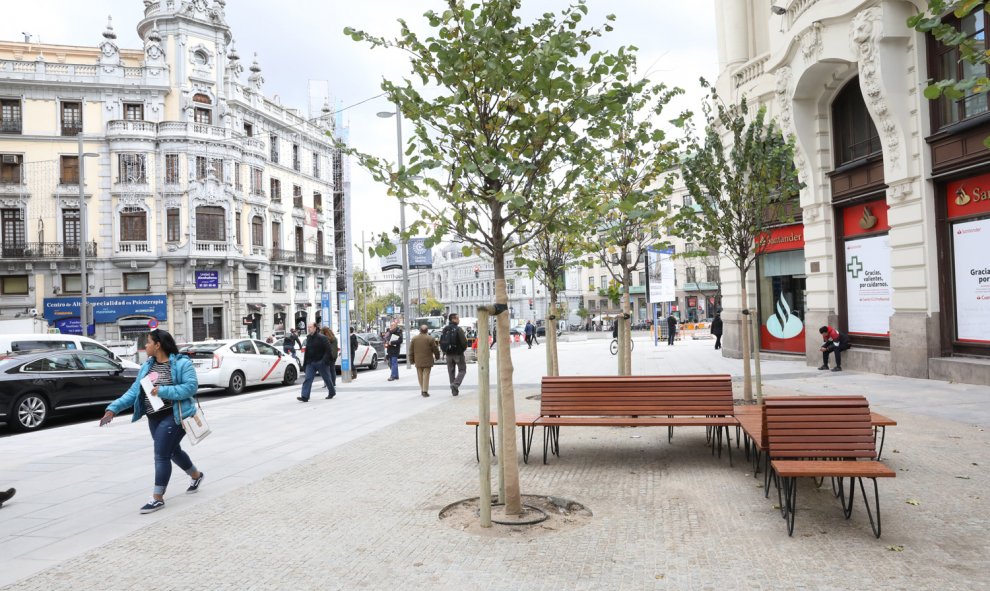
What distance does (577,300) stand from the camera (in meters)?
99.7

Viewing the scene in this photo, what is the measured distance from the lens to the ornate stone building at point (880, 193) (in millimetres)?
13836

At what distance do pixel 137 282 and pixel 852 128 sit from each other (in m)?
40.0

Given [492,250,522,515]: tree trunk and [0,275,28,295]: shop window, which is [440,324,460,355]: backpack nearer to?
[492,250,522,515]: tree trunk

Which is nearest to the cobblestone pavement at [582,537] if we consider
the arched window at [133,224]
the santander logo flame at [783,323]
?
the santander logo flame at [783,323]

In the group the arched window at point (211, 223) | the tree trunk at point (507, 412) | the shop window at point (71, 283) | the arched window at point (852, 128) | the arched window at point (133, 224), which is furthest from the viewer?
the arched window at point (211, 223)

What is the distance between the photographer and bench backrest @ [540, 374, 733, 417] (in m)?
8.01

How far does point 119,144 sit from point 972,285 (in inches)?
1725

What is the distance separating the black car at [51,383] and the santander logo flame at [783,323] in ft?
58.0

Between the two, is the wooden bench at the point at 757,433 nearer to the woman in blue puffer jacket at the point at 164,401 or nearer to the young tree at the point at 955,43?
the young tree at the point at 955,43

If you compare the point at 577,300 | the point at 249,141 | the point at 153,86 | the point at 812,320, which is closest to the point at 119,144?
the point at 153,86

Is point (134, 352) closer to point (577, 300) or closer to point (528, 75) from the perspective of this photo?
point (528, 75)

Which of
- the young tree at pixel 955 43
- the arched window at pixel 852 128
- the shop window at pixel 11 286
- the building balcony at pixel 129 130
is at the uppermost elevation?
the building balcony at pixel 129 130

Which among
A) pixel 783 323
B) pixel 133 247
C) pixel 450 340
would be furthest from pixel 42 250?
pixel 783 323

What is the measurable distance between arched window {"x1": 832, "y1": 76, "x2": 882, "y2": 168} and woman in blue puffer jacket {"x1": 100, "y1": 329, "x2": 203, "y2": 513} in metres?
15.6
